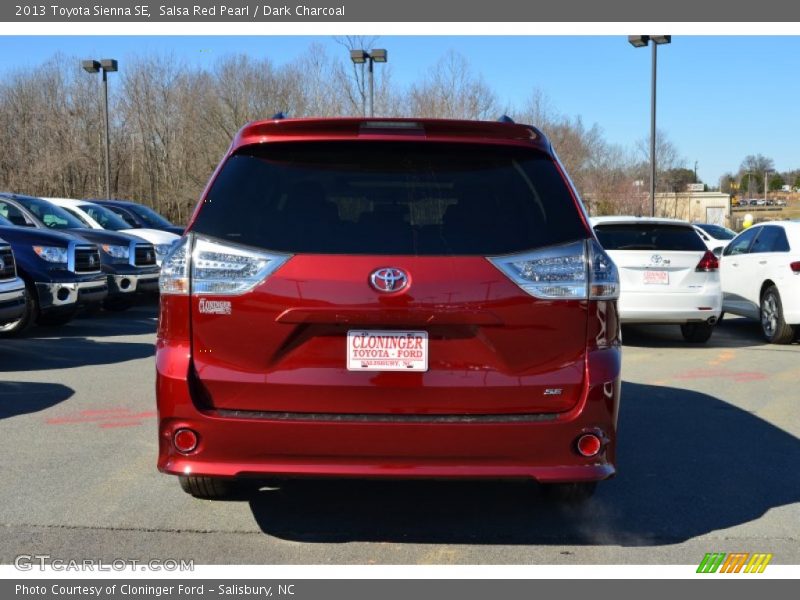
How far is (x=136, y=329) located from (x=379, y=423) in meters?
9.47

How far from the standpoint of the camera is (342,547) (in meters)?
4.18

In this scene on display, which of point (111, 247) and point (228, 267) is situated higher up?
point (228, 267)

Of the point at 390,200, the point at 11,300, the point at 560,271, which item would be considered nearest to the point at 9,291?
the point at 11,300

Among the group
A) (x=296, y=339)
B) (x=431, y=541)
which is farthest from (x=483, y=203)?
(x=431, y=541)

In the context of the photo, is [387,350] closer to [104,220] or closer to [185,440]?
[185,440]

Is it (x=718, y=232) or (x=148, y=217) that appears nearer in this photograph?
(x=148, y=217)

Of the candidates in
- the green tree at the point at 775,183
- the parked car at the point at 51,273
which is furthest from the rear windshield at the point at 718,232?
the green tree at the point at 775,183

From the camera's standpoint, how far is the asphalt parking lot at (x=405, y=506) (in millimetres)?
4168

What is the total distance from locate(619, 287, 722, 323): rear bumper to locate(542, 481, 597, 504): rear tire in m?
6.58

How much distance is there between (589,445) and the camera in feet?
12.9

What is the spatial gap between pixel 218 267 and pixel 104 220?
1361 cm

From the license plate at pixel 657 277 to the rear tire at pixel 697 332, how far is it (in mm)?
925
